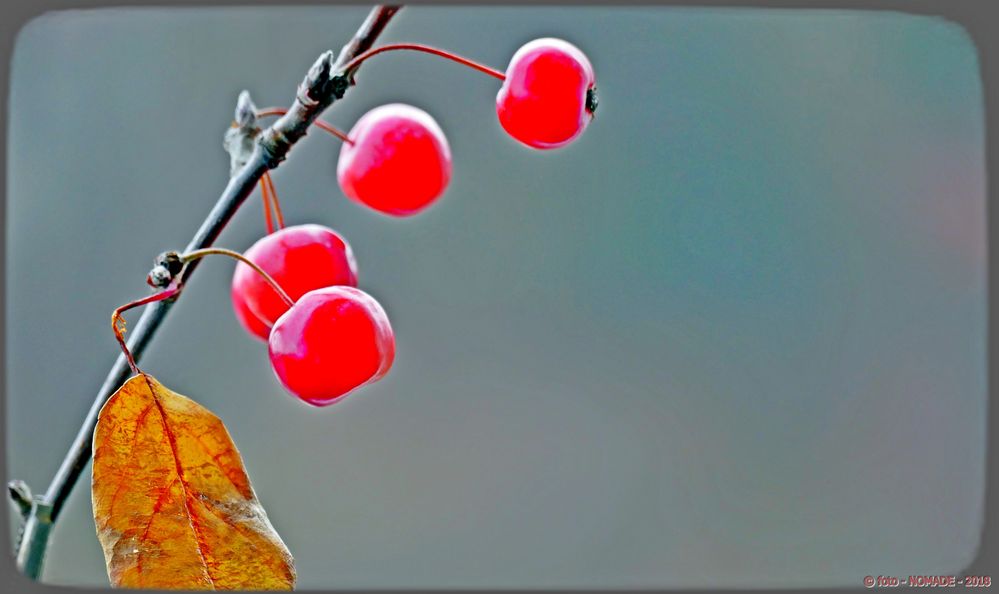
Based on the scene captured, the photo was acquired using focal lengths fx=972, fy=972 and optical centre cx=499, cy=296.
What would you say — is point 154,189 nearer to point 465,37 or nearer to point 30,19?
point 30,19

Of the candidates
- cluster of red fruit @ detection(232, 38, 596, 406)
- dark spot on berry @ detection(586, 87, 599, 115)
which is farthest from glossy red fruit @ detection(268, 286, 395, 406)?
dark spot on berry @ detection(586, 87, 599, 115)

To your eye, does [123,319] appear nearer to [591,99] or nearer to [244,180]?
[244,180]

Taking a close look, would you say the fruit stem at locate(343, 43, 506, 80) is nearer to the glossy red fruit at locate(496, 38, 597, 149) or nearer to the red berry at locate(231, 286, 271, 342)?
the glossy red fruit at locate(496, 38, 597, 149)

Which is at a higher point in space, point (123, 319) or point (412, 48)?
point (412, 48)

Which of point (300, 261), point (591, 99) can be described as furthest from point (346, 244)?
point (591, 99)

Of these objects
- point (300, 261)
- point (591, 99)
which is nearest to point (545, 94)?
point (591, 99)

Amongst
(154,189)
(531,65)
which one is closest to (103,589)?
(154,189)
